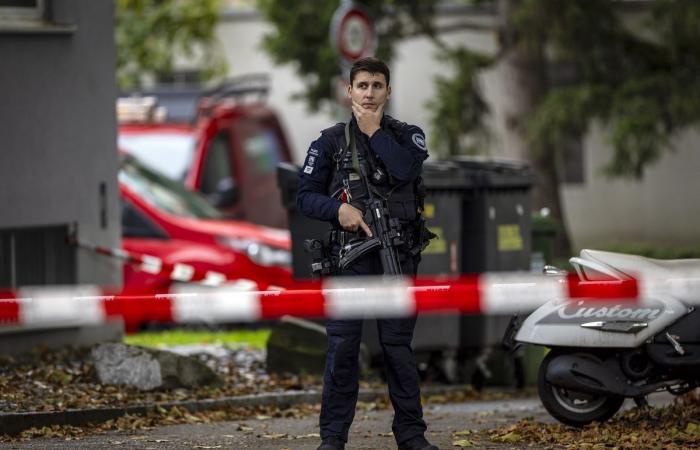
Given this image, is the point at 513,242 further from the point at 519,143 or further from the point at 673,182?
the point at 673,182

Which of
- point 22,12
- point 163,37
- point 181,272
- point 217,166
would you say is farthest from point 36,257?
point 163,37

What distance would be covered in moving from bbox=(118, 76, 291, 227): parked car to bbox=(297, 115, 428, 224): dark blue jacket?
9423 millimetres

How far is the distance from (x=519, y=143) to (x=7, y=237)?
10.7 meters

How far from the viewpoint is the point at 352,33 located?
1488cm

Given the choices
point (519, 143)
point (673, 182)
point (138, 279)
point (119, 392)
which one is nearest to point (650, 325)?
point (119, 392)

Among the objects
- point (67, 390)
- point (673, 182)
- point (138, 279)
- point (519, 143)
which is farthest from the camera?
point (673, 182)

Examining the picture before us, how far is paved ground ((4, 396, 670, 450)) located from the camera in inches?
324

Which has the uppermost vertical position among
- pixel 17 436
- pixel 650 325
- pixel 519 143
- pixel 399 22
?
pixel 399 22

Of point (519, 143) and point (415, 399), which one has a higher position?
point (519, 143)

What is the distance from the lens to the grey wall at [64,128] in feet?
36.0

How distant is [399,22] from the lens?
21.6m

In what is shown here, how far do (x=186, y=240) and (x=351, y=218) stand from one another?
778 centimetres

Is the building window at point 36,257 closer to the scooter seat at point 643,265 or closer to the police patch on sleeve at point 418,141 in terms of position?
the scooter seat at point 643,265

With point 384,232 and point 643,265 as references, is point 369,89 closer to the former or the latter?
point 384,232
